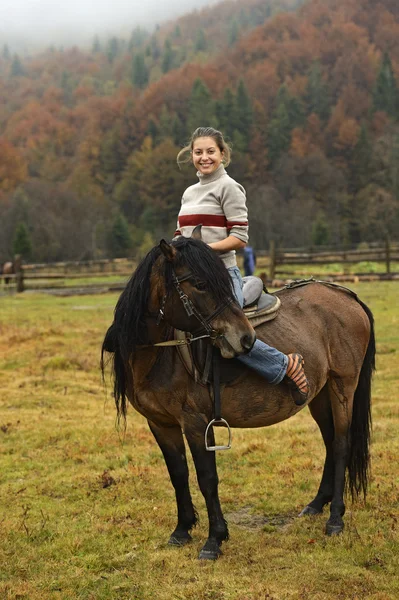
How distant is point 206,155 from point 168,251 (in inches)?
34.1

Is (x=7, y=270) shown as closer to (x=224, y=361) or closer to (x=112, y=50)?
(x=224, y=361)

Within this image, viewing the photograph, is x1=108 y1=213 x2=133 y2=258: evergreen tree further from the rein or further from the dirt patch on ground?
the rein

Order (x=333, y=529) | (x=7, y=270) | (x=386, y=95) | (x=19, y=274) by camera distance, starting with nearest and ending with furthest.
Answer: (x=333, y=529) < (x=19, y=274) < (x=7, y=270) < (x=386, y=95)

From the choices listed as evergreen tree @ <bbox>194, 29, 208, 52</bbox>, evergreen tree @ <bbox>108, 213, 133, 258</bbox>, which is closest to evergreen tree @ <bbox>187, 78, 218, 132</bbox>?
evergreen tree @ <bbox>108, 213, 133, 258</bbox>

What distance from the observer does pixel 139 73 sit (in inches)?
5202

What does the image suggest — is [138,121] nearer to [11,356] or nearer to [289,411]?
[11,356]

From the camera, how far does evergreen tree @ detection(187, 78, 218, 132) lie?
81.1m

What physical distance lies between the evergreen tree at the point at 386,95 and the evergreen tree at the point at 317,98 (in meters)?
7.14

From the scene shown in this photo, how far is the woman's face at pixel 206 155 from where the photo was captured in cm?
427

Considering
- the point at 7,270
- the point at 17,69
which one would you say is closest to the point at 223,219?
the point at 7,270

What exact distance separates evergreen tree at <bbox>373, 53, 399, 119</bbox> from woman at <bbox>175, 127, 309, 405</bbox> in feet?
298

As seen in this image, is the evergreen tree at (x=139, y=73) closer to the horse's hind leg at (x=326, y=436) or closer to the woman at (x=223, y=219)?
the horse's hind leg at (x=326, y=436)

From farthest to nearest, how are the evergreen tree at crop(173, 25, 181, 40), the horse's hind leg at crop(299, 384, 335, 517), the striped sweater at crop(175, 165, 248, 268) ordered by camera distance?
the evergreen tree at crop(173, 25, 181, 40)
the horse's hind leg at crop(299, 384, 335, 517)
the striped sweater at crop(175, 165, 248, 268)

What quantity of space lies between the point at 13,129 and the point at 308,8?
68.6 m
